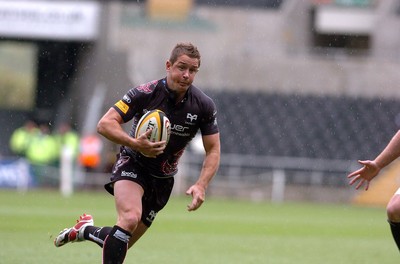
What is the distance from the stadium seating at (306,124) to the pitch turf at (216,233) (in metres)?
3.45

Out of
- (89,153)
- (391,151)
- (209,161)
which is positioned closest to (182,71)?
(209,161)

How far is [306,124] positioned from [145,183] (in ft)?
67.0

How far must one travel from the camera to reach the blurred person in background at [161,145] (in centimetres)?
767

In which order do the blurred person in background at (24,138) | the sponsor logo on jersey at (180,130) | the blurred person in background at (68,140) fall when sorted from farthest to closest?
the blurred person in background at (24,138) < the blurred person in background at (68,140) < the sponsor logo on jersey at (180,130)

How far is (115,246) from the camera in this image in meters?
7.49

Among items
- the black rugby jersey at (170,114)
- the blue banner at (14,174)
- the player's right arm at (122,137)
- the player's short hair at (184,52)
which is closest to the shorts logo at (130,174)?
the black rugby jersey at (170,114)

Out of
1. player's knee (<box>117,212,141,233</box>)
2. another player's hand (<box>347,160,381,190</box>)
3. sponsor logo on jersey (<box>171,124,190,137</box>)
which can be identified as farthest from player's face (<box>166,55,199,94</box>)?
another player's hand (<box>347,160,381,190</box>)

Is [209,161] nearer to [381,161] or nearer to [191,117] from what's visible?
[191,117]

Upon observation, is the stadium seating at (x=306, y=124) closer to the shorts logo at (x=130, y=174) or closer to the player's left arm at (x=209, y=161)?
the player's left arm at (x=209, y=161)

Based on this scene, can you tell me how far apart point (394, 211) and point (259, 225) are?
9748 mm

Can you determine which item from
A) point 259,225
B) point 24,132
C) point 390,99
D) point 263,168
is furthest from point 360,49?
point 259,225

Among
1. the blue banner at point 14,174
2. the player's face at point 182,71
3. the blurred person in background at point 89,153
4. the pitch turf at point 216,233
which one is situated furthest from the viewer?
the blurred person in background at point 89,153

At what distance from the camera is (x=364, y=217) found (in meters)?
20.9

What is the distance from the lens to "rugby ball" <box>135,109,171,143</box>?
7.64 meters
